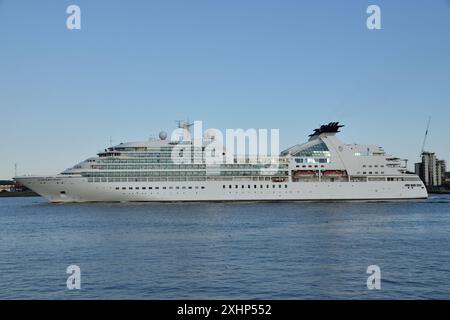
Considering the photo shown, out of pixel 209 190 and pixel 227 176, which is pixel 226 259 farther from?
pixel 227 176

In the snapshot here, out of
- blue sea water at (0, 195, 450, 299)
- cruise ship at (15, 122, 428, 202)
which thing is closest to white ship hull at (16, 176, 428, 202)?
cruise ship at (15, 122, 428, 202)

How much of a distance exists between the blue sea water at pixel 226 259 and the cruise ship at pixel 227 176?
27446 mm

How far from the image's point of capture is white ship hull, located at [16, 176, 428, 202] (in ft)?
212

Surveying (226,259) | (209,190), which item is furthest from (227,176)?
(226,259)

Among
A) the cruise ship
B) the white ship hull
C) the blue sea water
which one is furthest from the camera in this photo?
the cruise ship

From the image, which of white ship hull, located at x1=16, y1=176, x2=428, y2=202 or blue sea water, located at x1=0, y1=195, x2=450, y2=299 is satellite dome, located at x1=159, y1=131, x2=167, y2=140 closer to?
white ship hull, located at x1=16, y1=176, x2=428, y2=202

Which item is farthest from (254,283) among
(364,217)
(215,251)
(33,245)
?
(364,217)

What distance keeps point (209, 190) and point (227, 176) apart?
142 inches

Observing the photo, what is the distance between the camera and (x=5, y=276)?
19.2 meters

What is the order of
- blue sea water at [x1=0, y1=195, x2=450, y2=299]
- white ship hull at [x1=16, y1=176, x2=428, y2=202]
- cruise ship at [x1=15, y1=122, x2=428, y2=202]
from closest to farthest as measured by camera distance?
blue sea water at [x1=0, y1=195, x2=450, y2=299]
white ship hull at [x1=16, y1=176, x2=428, y2=202]
cruise ship at [x1=15, y1=122, x2=428, y2=202]

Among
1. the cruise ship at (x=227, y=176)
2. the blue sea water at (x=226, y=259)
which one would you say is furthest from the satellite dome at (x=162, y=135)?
the blue sea water at (x=226, y=259)

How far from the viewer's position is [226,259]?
22000mm

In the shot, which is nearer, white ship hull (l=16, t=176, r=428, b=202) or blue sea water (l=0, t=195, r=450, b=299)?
blue sea water (l=0, t=195, r=450, b=299)

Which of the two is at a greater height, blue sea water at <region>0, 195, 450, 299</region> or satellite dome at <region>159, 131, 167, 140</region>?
satellite dome at <region>159, 131, 167, 140</region>
